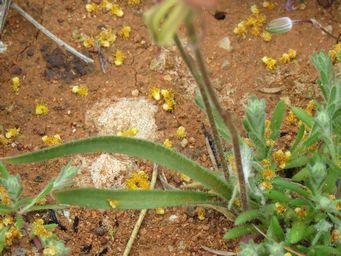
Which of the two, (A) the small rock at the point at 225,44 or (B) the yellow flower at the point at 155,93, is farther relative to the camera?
(A) the small rock at the point at 225,44

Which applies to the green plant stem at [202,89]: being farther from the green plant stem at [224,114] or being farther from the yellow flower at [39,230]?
the yellow flower at [39,230]

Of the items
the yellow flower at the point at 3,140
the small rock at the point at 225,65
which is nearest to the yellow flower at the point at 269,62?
the small rock at the point at 225,65

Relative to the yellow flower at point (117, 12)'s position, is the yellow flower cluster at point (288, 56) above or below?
below

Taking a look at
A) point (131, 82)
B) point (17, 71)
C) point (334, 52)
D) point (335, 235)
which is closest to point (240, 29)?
point (334, 52)

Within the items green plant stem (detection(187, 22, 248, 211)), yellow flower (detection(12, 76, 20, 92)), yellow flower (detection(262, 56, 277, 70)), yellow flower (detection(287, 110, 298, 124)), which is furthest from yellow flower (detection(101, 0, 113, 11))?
green plant stem (detection(187, 22, 248, 211))

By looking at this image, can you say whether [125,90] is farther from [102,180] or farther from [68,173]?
[68,173]

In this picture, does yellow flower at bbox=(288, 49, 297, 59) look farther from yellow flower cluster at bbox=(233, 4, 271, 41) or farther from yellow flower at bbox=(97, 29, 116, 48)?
yellow flower at bbox=(97, 29, 116, 48)

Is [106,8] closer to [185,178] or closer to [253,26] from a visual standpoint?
[253,26]
